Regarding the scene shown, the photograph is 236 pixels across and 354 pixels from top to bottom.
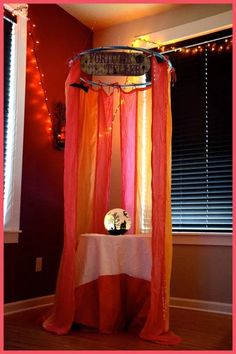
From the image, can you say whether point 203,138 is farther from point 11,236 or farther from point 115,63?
point 11,236

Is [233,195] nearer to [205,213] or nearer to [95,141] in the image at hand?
[205,213]

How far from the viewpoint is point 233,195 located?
10.4 ft

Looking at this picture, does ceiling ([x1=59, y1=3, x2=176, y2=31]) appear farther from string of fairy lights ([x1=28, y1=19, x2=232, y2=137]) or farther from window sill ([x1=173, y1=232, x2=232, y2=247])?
window sill ([x1=173, y1=232, x2=232, y2=247])

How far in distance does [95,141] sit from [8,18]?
1.24 meters

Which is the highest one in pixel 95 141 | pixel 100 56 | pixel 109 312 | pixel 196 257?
pixel 100 56

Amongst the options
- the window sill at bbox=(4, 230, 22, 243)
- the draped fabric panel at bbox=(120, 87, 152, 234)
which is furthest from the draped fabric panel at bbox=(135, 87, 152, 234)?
the window sill at bbox=(4, 230, 22, 243)

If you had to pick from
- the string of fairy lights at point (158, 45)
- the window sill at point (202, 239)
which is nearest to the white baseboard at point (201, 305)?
the window sill at point (202, 239)

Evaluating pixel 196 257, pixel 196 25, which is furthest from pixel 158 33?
pixel 196 257

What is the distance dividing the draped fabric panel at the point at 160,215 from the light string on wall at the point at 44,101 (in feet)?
3.99

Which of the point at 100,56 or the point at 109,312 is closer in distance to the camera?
the point at 109,312

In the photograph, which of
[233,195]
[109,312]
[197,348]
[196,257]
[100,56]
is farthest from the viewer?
[196,257]

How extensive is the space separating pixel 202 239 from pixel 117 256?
3.33 feet

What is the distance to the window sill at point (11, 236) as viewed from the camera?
10.0 feet

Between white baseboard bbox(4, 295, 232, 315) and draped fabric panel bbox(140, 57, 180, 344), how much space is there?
911 mm
